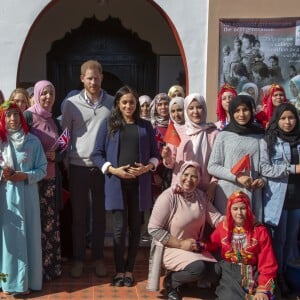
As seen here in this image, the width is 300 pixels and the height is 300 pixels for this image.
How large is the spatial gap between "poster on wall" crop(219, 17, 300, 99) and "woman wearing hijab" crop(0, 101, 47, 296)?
9.39 feet

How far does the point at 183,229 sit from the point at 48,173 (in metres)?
1.26

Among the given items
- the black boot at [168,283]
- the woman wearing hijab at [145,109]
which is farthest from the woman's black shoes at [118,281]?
the woman wearing hijab at [145,109]

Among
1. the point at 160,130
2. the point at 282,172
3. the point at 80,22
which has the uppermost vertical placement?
the point at 80,22

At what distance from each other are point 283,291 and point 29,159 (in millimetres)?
2381

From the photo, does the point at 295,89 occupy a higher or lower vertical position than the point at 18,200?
higher

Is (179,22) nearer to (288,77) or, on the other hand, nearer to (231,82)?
(231,82)

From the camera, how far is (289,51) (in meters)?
6.41

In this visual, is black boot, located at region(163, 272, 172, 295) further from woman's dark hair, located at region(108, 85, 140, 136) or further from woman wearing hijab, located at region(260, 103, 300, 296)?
woman's dark hair, located at region(108, 85, 140, 136)

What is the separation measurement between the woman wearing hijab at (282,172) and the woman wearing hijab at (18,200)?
185 cm

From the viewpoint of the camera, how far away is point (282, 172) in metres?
4.33

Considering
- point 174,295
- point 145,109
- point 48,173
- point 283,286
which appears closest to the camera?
point 174,295

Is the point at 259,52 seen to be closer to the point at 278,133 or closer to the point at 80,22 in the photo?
the point at 278,133

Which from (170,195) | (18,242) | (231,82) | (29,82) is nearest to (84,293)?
(18,242)

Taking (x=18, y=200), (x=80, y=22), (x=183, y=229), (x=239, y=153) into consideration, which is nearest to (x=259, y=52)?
(x=239, y=153)
